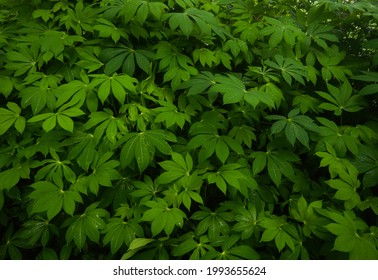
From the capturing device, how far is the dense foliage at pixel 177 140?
1707mm

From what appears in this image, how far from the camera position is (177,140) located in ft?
6.50

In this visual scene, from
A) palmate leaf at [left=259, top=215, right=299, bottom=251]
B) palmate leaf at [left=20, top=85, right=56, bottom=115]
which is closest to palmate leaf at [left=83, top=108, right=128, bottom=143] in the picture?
palmate leaf at [left=20, top=85, right=56, bottom=115]

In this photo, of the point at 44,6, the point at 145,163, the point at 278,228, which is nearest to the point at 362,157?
the point at 278,228

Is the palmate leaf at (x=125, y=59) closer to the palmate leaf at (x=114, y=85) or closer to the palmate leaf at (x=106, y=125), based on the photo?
the palmate leaf at (x=114, y=85)

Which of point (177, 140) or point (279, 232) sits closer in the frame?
point (279, 232)

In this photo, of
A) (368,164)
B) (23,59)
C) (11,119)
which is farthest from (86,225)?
(368,164)

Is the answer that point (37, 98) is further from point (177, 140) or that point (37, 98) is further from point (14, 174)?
point (177, 140)

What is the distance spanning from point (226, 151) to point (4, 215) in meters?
1.27

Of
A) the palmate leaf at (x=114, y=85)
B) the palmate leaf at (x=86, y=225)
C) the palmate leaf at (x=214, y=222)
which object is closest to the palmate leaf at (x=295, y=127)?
the palmate leaf at (x=214, y=222)

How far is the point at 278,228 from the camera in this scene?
5.61ft

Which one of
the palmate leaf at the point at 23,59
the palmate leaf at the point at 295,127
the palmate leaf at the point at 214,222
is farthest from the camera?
the palmate leaf at the point at 23,59

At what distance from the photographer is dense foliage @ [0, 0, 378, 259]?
1.71 m

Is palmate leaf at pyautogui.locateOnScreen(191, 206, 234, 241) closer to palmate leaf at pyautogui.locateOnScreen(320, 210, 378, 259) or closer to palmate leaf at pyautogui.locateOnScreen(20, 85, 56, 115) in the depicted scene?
palmate leaf at pyautogui.locateOnScreen(320, 210, 378, 259)

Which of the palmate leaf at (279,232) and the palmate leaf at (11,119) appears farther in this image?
the palmate leaf at (11,119)
